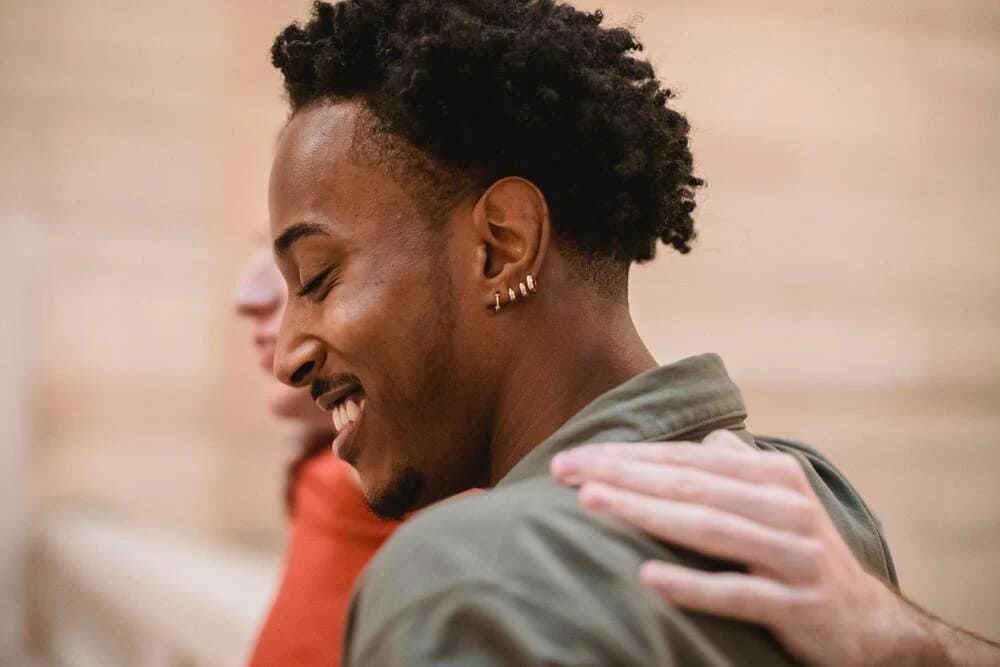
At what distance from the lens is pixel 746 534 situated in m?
0.79

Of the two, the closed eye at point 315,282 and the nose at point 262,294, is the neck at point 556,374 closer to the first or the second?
the closed eye at point 315,282

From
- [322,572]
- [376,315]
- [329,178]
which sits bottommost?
[322,572]

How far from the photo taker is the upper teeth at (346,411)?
105 cm

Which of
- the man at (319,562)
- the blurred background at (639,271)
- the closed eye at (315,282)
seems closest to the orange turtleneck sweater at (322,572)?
the man at (319,562)

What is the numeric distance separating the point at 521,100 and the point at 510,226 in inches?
4.4

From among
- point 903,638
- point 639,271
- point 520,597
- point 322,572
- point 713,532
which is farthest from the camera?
point 639,271

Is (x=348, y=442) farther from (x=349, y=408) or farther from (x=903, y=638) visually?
(x=903, y=638)

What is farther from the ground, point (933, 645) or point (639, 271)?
point (639, 271)

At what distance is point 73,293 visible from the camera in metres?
3.95

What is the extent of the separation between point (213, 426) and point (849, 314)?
7.23ft

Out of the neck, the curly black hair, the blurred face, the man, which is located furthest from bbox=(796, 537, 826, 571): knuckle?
the blurred face

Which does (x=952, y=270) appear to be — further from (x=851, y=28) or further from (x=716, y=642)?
(x=716, y=642)

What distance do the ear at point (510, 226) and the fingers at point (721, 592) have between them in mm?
327

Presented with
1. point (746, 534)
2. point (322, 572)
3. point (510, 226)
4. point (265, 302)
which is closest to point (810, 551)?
point (746, 534)
